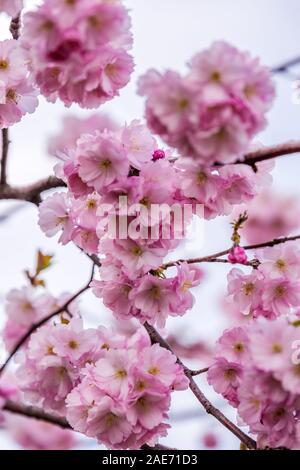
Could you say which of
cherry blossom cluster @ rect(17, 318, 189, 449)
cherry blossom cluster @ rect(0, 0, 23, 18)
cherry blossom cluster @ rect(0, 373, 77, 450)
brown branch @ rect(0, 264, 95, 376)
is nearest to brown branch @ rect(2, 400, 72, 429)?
brown branch @ rect(0, 264, 95, 376)

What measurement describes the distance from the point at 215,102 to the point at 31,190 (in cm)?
195

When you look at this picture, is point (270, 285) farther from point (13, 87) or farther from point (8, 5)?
point (8, 5)

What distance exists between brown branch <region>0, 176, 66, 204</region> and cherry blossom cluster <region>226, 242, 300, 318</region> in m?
1.11

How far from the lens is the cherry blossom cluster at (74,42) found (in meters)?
1.99

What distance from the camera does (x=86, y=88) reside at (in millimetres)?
2258

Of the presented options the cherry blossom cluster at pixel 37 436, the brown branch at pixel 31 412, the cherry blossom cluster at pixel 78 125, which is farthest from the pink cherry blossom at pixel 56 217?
the cherry blossom cluster at pixel 37 436

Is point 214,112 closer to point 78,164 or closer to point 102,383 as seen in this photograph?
point 78,164

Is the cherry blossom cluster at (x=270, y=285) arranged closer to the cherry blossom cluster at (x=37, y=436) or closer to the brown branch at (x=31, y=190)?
the brown branch at (x=31, y=190)

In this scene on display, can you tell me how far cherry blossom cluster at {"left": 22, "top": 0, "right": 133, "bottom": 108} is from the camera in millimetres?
1987

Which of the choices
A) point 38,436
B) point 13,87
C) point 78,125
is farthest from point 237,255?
point 38,436

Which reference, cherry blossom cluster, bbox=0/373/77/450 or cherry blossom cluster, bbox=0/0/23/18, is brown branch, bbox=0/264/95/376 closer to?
cherry blossom cluster, bbox=0/0/23/18

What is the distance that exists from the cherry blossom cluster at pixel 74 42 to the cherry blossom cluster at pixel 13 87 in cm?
53
